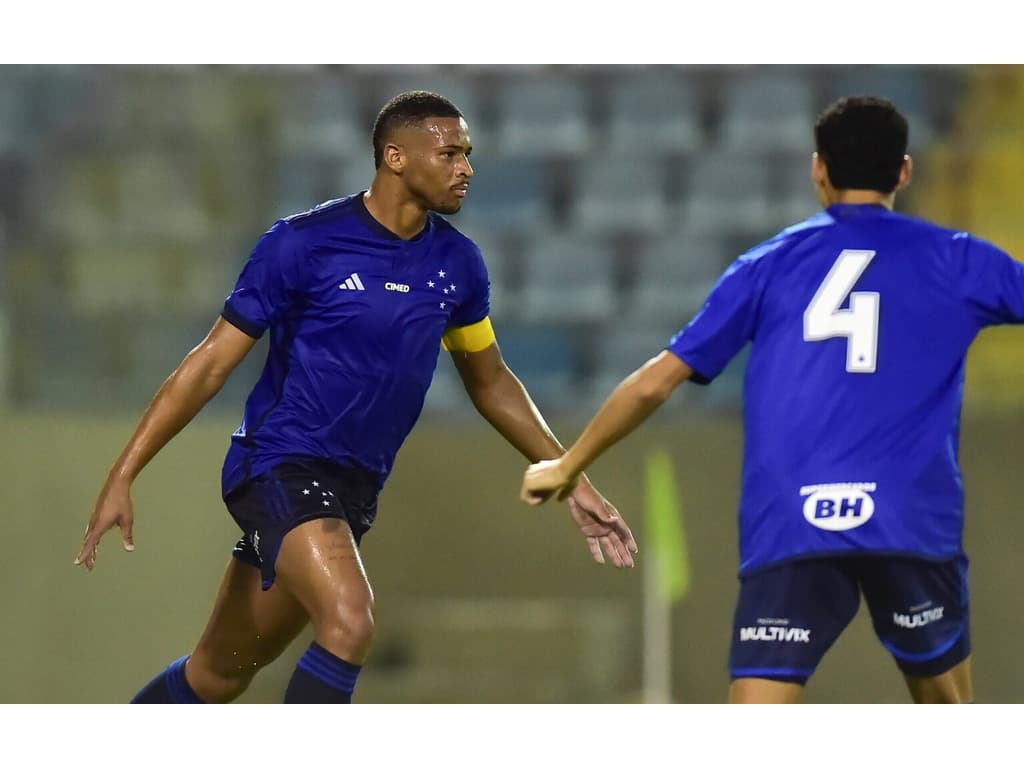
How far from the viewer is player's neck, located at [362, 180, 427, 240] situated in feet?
14.9

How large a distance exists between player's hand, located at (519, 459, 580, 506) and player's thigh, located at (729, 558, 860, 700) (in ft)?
1.70

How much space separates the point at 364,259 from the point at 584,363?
6268 mm

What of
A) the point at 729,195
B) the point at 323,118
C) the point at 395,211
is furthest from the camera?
the point at 323,118

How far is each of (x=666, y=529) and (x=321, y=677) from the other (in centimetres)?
602

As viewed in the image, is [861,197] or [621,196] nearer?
[861,197]

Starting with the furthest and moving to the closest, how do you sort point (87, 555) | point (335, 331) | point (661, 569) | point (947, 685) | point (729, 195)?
point (729, 195)
point (661, 569)
point (335, 331)
point (87, 555)
point (947, 685)

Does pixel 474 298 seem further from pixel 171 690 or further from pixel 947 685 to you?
pixel 947 685

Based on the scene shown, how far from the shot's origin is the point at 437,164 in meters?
4.45

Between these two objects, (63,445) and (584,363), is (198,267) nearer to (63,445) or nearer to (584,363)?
(63,445)

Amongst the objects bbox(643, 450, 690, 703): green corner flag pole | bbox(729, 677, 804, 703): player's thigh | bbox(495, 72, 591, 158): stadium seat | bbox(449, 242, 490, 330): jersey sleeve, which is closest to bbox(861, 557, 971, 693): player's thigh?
bbox(729, 677, 804, 703): player's thigh

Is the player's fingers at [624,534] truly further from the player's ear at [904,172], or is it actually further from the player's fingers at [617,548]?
the player's ear at [904,172]

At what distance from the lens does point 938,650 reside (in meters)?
3.65

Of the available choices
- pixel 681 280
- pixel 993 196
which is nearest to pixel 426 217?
pixel 681 280

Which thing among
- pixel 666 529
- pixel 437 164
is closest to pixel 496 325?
pixel 666 529
